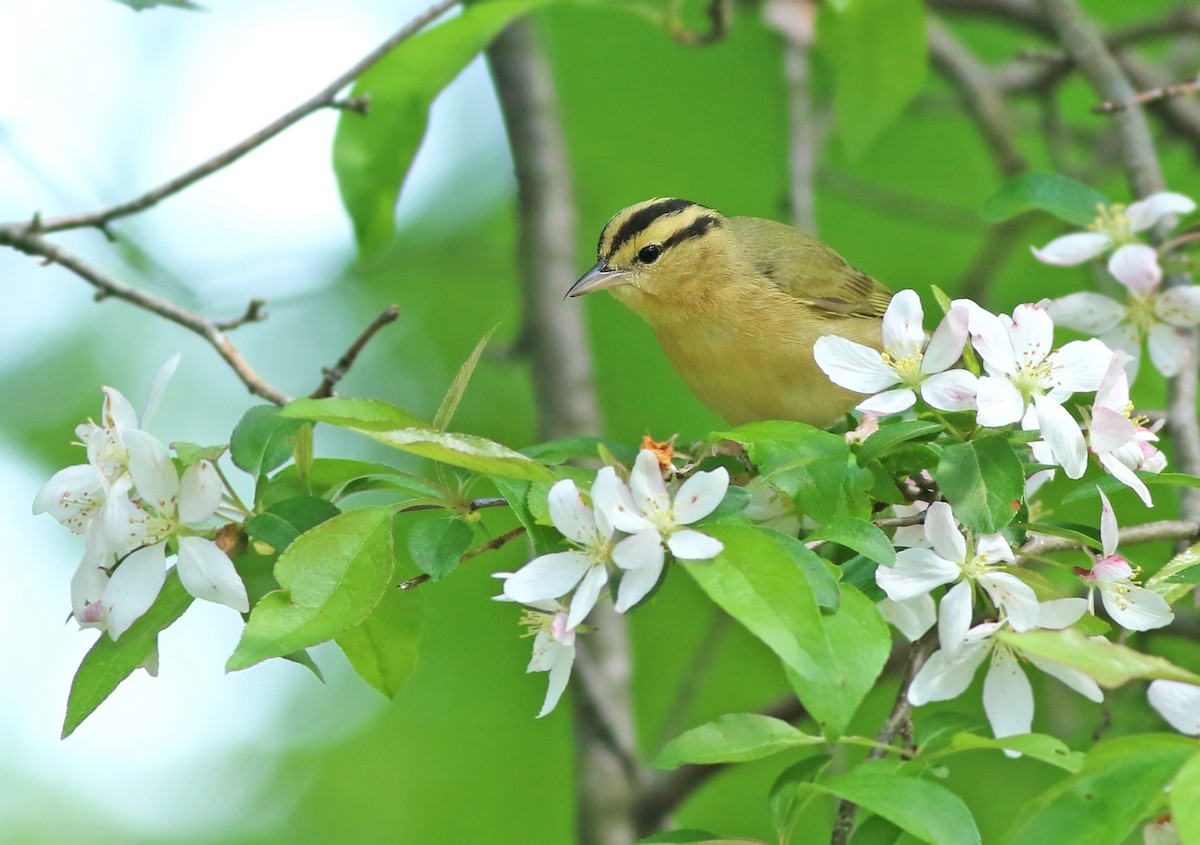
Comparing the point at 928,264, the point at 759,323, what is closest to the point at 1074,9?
the point at 759,323

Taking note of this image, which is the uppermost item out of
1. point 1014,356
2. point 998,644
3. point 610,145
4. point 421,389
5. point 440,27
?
point 440,27

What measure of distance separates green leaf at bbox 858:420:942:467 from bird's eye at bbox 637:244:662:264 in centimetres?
258

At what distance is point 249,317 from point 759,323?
5.92 ft

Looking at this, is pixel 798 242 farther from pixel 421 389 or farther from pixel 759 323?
pixel 421 389

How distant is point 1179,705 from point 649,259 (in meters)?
3.07

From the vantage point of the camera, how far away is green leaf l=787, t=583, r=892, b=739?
81.6 inches

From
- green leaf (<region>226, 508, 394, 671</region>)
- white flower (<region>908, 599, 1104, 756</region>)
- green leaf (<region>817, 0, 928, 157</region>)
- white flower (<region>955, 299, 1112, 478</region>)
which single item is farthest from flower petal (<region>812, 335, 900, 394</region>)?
green leaf (<region>817, 0, 928, 157</region>)

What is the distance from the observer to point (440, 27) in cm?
484

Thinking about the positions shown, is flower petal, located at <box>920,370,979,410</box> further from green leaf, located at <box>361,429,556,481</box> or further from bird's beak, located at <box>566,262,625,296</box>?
A: bird's beak, located at <box>566,262,625,296</box>

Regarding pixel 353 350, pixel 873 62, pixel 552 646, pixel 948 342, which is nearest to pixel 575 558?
pixel 552 646

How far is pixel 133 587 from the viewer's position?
2500mm

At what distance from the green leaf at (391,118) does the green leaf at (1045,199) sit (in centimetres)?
183

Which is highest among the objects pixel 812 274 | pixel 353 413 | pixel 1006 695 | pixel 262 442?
pixel 353 413

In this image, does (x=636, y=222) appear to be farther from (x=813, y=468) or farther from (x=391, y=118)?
(x=813, y=468)
